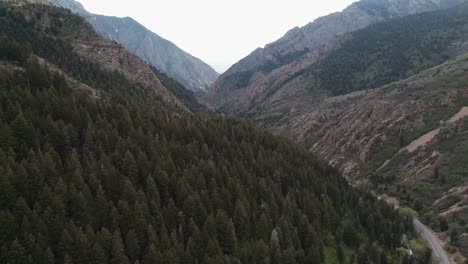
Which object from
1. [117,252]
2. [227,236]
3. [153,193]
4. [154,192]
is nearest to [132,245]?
[117,252]

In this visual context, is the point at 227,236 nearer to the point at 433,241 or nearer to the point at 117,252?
the point at 117,252

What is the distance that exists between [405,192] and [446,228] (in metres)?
35.3

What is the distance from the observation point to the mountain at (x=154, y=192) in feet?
245

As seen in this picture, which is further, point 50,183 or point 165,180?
point 165,180

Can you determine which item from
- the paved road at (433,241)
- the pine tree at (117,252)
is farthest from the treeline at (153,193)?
the paved road at (433,241)

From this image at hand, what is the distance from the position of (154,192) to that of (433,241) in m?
82.5

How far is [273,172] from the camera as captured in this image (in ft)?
423

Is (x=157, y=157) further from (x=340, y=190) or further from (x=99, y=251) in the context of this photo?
(x=340, y=190)

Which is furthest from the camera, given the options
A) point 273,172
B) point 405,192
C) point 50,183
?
point 405,192

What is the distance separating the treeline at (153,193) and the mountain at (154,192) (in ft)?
0.86

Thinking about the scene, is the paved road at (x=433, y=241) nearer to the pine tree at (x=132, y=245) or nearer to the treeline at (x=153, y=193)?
the treeline at (x=153, y=193)

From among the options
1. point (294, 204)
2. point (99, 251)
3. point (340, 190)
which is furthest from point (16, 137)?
point (340, 190)

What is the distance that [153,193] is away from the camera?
9256 cm

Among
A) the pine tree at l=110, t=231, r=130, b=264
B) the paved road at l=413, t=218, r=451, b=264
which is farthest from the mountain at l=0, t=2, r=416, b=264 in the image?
the paved road at l=413, t=218, r=451, b=264
